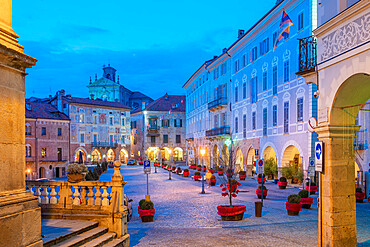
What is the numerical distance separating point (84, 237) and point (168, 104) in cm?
7768

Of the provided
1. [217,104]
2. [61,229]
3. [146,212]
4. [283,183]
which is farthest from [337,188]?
[217,104]

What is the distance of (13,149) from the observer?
5676mm

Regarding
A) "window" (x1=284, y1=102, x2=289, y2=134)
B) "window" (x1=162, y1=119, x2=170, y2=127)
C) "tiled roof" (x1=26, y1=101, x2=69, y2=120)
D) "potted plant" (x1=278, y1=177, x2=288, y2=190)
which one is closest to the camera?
"potted plant" (x1=278, y1=177, x2=288, y2=190)

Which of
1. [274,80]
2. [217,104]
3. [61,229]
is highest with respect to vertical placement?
[274,80]

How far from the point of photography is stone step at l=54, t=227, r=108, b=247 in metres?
7.54

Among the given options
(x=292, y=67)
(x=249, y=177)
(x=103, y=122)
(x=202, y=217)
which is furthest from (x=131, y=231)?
(x=103, y=122)

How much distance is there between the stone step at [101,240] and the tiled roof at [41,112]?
4801 cm

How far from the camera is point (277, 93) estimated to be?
30.8m

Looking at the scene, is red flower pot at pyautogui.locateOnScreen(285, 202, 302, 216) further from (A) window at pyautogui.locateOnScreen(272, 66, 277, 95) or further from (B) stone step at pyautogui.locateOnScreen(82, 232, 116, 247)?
(A) window at pyautogui.locateOnScreen(272, 66, 277, 95)

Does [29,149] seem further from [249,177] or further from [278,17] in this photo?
[278,17]

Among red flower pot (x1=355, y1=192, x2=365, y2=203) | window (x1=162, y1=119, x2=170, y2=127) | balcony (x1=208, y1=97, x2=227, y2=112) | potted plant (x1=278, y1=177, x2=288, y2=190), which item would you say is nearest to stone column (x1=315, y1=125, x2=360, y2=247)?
red flower pot (x1=355, y1=192, x2=365, y2=203)

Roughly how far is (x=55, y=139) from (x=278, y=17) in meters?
41.1

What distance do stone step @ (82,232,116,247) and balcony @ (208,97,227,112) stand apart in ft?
121

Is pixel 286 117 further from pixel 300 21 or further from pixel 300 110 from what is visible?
→ pixel 300 21
